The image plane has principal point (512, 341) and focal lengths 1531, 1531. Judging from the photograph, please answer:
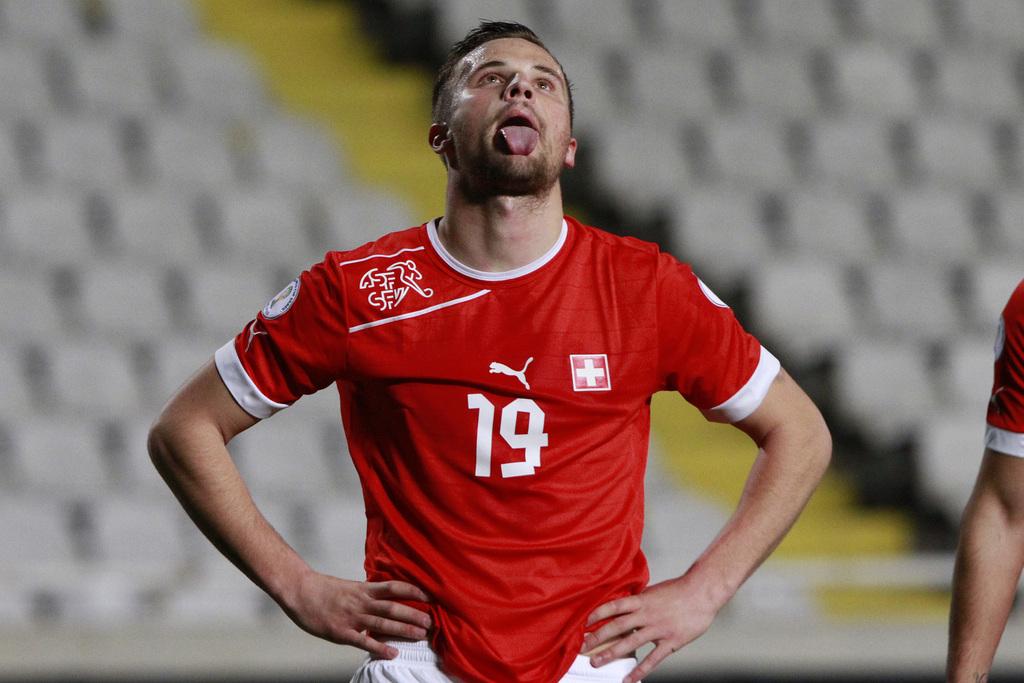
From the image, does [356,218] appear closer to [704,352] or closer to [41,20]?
[41,20]

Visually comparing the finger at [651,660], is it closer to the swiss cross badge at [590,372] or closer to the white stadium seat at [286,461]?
the swiss cross badge at [590,372]

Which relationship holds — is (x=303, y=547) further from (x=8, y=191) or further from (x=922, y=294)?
(x=922, y=294)

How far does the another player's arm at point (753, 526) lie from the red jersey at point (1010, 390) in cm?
27

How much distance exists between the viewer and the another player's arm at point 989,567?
97.3 inches

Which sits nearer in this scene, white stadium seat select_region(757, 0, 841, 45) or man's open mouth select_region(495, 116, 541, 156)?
man's open mouth select_region(495, 116, 541, 156)

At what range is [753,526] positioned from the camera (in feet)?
8.20

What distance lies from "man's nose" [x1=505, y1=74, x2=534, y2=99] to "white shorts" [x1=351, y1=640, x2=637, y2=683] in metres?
0.87

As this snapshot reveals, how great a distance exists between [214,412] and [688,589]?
82cm

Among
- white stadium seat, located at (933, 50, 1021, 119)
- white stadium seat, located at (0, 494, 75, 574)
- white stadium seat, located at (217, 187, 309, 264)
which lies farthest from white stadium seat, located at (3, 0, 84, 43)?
white stadium seat, located at (933, 50, 1021, 119)

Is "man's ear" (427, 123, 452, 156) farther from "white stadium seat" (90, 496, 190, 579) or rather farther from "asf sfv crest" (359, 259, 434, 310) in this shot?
A: "white stadium seat" (90, 496, 190, 579)

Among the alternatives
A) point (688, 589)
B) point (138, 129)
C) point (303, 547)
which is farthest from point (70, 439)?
point (688, 589)

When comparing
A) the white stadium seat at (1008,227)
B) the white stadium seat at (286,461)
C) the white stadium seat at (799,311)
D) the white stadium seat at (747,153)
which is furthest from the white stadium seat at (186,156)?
the white stadium seat at (1008,227)

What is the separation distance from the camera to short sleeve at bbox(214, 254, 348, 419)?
95.6 inches

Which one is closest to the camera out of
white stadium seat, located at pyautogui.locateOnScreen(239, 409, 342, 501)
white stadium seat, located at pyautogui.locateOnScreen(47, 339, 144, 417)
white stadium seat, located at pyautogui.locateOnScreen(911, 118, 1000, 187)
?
white stadium seat, located at pyautogui.locateOnScreen(239, 409, 342, 501)
